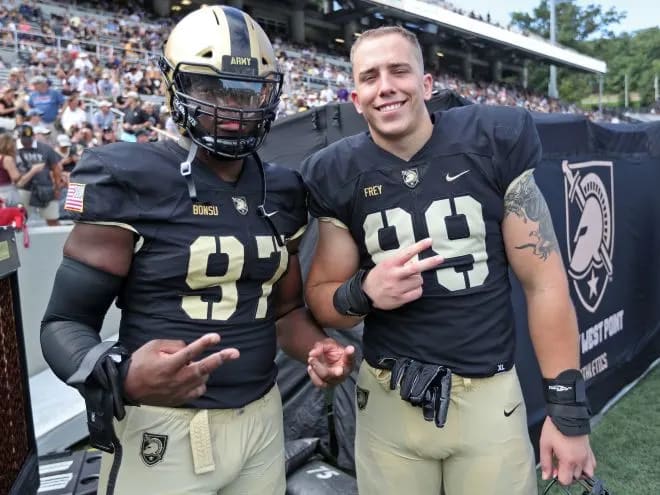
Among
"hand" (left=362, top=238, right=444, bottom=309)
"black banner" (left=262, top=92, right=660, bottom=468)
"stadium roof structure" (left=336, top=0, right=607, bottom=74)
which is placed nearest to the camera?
"hand" (left=362, top=238, right=444, bottom=309)

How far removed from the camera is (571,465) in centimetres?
166

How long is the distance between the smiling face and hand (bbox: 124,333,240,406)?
858 mm

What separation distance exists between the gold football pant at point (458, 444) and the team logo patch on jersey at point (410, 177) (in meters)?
0.58

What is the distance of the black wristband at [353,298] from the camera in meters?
1.69

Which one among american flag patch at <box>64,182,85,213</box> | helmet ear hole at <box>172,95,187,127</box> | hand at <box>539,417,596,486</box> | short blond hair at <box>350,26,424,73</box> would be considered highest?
short blond hair at <box>350,26,424,73</box>

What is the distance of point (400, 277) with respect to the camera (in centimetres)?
156

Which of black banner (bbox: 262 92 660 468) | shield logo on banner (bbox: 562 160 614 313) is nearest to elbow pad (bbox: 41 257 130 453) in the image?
black banner (bbox: 262 92 660 468)

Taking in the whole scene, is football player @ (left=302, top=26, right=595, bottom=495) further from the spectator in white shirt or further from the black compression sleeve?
the spectator in white shirt

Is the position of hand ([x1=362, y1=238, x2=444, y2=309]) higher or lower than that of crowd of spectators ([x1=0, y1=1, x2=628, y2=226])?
lower

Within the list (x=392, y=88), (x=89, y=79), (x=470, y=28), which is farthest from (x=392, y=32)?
(x=470, y=28)

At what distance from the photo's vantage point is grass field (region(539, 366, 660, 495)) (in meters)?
3.12

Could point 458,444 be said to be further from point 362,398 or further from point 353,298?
point 353,298

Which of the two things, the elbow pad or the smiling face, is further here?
the smiling face

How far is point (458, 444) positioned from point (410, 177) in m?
0.80
